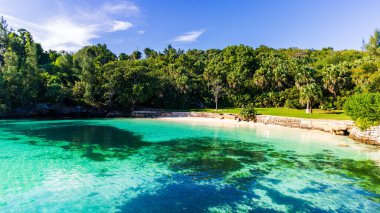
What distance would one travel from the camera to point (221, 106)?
67.6 meters

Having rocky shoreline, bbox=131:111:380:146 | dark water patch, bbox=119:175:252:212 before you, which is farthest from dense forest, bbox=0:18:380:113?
dark water patch, bbox=119:175:252:212

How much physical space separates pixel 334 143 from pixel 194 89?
43385 millimetres

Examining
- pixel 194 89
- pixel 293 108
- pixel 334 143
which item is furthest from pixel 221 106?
pixel 334 143

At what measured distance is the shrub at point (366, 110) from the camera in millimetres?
27062

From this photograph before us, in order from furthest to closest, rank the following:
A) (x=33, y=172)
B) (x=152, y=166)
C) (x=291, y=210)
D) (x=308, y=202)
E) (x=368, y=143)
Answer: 1. (x=368, y=143)
2. (x=152, y=166)
3. (x=33, y=172)
4. (x=308, y=202)
5. (x=291, y=210)

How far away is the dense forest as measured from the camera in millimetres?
51344

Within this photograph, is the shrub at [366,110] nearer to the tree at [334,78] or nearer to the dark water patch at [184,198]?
the dark water patch at [184,198]

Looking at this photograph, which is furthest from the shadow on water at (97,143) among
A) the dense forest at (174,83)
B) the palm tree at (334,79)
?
the palm tree at (334,79)

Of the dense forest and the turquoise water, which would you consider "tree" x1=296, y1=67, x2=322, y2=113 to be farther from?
the turquoise water

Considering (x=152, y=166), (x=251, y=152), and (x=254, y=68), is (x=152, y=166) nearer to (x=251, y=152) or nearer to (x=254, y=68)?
(x=251, y=152)

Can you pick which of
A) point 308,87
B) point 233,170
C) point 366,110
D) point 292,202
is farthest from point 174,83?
point 292,202

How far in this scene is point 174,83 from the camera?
64688 mm

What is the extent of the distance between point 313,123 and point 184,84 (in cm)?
3314

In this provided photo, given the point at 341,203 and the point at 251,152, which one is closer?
the point at 341,203
